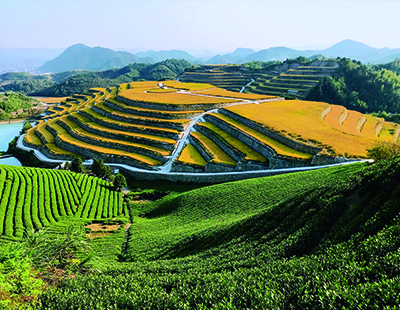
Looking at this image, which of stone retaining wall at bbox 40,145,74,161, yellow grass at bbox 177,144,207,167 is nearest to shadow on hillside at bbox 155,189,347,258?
yellow grass at bbox 177,144,207,167

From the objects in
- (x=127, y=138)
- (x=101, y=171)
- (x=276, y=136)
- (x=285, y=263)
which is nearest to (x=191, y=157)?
(x=276, y=136)

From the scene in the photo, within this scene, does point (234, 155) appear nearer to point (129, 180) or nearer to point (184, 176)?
point (184, 176)

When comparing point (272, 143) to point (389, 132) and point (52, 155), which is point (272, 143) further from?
point (52, 155)

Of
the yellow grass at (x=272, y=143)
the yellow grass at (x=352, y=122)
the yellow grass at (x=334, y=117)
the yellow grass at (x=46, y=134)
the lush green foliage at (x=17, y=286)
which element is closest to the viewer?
the lush green foliage at (x=17, y=286)

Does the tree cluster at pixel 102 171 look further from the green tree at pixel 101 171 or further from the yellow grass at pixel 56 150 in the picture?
the yellow grass at pixel 56 150

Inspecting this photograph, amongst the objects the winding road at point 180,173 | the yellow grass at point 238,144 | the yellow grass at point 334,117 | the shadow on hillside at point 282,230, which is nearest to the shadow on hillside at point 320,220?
the shadow on hillside at point 282,230

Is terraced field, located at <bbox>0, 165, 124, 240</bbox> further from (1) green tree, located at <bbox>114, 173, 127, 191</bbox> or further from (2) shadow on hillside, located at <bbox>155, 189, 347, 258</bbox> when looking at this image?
(2) shadow on hillside, located at <bbox>155, 189, 347, 258</bbox>

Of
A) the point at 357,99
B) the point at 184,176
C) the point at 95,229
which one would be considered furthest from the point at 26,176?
the point at 357,99
